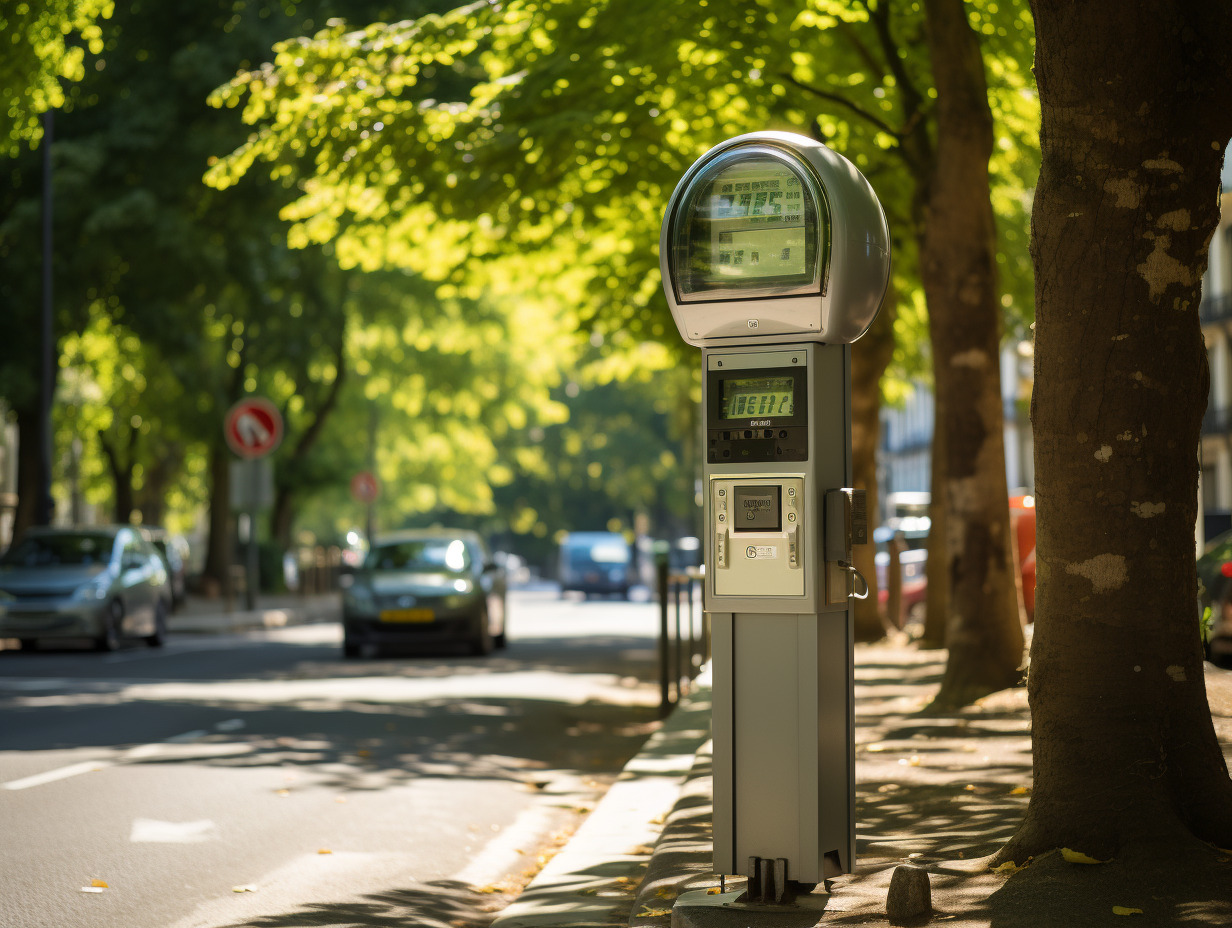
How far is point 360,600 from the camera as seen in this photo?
19.9 metres

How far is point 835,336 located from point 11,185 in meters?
24.9

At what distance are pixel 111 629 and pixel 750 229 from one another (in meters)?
16.3

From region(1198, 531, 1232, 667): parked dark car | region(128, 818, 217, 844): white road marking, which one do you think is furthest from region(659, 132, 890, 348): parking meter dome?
region(1198, 531, 1232, 667): parked dark car

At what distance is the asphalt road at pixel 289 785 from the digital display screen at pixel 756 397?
232 centimetres

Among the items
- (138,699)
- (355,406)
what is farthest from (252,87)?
(355,406)

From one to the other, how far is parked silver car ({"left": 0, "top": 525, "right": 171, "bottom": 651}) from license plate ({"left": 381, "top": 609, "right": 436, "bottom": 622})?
3.42m

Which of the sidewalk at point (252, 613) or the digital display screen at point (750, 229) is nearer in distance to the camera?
the digital display screen at point (750, 229)

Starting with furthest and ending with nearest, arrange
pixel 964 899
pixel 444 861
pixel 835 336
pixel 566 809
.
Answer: pixel 566 809, pixel 444 861, pixel 835 336, pixel 964 899

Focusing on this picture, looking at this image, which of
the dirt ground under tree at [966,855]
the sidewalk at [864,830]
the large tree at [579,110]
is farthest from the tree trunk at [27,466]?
the dirt ground under tree at [966,855]

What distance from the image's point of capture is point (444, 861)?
7.69 m

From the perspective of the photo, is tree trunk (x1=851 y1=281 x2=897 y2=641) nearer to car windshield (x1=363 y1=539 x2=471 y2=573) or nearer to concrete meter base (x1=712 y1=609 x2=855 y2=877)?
car windshield (x1=363 y1=539 x2=471 y2=573)

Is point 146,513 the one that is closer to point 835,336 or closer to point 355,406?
point 355,406

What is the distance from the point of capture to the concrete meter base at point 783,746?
5.48 m

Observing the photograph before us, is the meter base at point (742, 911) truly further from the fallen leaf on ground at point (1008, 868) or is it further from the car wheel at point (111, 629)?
the car wheel at point (111, 629)
